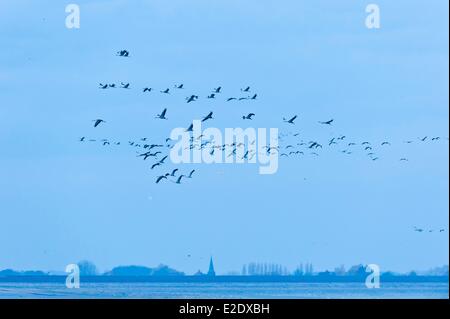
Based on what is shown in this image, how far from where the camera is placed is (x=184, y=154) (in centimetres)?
871

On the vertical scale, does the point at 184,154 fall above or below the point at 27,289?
above

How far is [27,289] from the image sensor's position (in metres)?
13.6

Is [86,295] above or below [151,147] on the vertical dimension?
below

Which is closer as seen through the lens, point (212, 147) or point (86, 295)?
point (212, 147)
